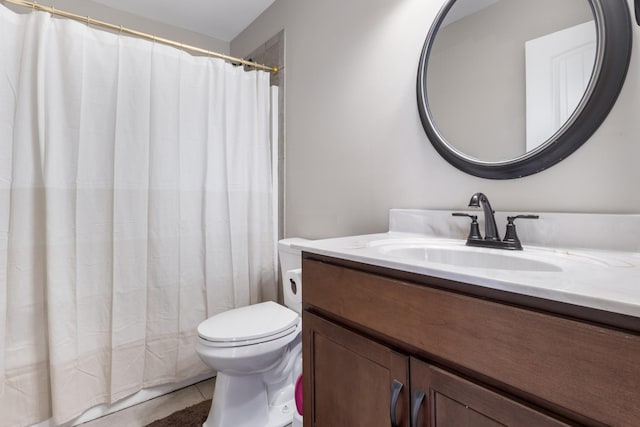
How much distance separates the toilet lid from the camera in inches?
49.8

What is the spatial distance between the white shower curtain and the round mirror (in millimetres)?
1217

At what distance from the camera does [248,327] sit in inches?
52.7

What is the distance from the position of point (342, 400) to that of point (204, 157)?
1489 millimetres

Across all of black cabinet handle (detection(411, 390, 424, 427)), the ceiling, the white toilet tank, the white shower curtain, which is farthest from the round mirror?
the ceiling

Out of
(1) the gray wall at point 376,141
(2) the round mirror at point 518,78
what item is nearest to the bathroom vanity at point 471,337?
(1) the gray wall at point 376,141

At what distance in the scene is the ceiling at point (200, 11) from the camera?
2096 millimetres

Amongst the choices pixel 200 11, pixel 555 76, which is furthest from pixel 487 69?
pixel 200 11

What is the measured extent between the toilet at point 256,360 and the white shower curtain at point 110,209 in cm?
47

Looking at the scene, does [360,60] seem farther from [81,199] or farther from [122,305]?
[122,305]

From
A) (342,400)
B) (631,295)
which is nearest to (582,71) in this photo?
(631,295)

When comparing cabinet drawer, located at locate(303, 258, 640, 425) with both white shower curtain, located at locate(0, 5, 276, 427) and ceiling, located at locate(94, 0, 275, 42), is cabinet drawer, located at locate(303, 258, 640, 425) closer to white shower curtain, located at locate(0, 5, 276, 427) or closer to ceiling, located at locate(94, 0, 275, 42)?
white shower curtain, located at locate(0, 5, 276, 427)

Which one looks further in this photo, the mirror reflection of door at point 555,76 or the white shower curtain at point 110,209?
the white shower curtain at point 110,209

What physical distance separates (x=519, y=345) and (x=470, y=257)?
448mm

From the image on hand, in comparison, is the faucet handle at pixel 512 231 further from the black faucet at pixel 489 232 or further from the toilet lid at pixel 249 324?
the toilet lid at pixel 249 324
